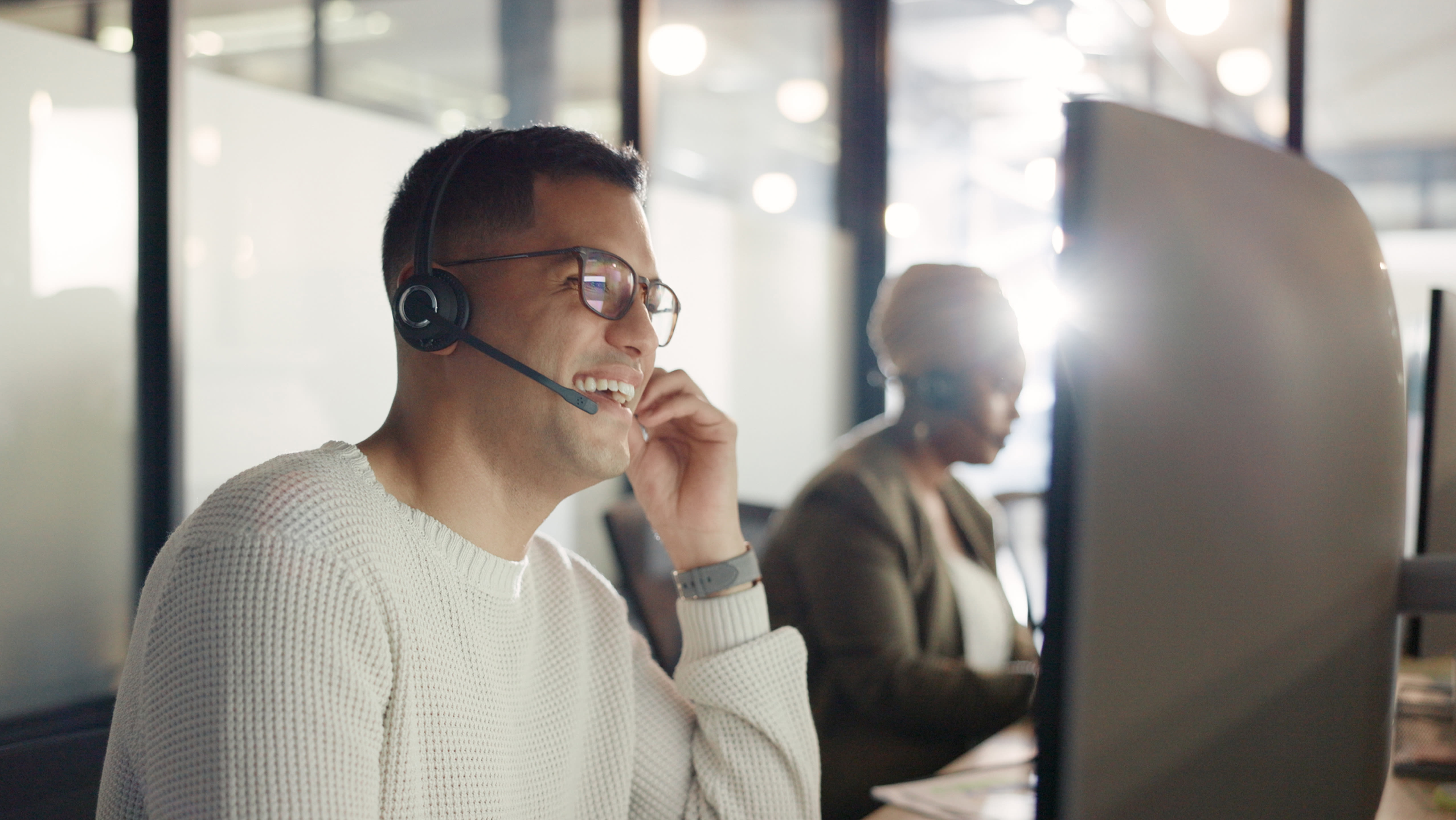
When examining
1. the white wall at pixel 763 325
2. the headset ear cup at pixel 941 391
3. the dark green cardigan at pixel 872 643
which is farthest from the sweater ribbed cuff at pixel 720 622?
the white wall at pixel 763 325

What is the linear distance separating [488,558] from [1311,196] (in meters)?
0.72

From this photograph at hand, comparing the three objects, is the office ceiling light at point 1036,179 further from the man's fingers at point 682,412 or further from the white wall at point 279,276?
the man's fingers at point 682,412

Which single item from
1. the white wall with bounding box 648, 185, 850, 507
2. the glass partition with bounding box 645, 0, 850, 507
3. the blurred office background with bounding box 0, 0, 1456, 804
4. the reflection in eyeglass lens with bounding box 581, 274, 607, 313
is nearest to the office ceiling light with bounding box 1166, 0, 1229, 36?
the blurred office background with bounding box 0, 0, 1456, 804

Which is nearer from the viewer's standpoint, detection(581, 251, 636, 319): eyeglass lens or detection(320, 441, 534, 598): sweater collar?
detection(320, 441, 534, 598): sweater collar

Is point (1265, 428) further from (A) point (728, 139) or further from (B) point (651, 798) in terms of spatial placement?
(A) point (728, 139)

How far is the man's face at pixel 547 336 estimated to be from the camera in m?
1.00

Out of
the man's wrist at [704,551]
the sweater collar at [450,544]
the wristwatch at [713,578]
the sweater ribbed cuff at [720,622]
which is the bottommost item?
the sweater ribbed cuff at [720,622]

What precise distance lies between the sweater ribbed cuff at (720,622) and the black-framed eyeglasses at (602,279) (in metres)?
0.35

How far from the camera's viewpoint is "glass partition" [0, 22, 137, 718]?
1.58 meters

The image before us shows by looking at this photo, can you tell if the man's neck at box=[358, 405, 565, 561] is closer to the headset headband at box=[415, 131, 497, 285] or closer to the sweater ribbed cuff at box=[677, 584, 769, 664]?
the headset headband at box=[415, 131, 497, 285]

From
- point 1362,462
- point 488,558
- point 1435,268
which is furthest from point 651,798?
point 1435,268

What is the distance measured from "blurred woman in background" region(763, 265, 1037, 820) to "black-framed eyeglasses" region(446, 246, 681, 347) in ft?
2.53

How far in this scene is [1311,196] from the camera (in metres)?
0.63

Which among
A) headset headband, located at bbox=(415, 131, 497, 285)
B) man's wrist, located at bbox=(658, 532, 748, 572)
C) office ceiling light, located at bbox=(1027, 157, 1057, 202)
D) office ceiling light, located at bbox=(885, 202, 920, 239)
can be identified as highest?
office ceiling light, located at bbox=(1027, 157, 1057, 202)
